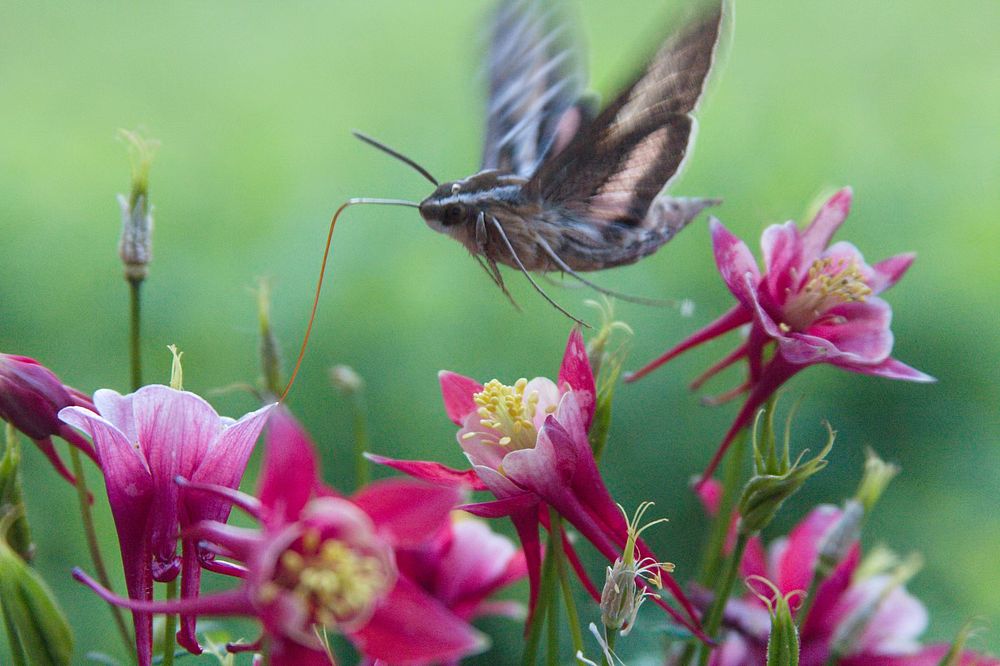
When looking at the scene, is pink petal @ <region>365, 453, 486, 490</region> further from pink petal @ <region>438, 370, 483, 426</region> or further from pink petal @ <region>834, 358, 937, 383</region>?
pink petal @ <region>834, 358, 937, 383</region>

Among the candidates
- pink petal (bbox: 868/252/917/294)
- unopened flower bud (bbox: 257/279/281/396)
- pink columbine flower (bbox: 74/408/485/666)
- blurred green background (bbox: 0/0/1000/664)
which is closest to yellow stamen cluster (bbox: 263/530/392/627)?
pink columbine flower (bbox: 74/408/485/666)

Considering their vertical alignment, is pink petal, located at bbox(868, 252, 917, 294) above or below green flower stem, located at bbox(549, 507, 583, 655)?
above

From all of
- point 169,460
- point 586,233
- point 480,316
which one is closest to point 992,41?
point 480,316

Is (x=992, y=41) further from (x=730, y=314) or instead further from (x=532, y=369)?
(x=730, y=314)

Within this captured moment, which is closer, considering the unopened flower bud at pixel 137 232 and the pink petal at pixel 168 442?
the pink petal at pixel 168 442

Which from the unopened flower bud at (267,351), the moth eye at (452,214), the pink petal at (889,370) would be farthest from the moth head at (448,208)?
the pink petal at (889,370)

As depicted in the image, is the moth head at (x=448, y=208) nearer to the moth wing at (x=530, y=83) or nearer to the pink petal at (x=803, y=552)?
the moth wing at (x=530, y=83)
